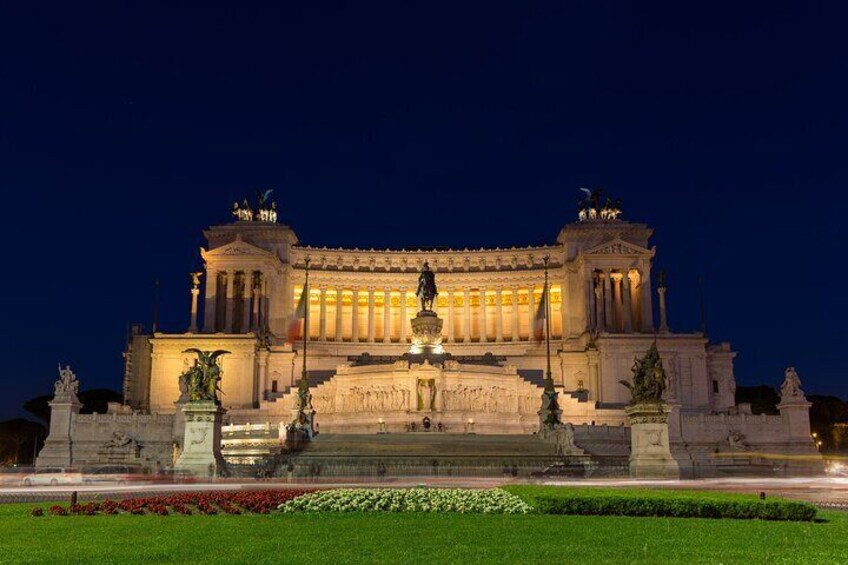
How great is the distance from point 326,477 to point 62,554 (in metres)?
26.4

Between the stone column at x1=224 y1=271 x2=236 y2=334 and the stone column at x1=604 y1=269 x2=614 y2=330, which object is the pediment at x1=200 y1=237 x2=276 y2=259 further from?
the stone column at x1=604 y1=269 x2=614 y2=330

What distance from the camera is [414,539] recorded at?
16.3 meters

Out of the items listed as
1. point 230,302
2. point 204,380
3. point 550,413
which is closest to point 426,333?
point 550,413

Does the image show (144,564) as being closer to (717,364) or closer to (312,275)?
(717,364)

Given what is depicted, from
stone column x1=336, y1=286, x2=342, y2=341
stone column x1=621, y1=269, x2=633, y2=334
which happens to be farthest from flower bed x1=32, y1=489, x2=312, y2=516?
stone column x1=336, y1=286, x2=342, y2=341

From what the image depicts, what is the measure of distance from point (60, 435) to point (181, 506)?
50.0m

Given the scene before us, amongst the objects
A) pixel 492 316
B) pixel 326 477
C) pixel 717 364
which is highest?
pixel 492 316

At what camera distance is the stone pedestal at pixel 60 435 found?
64.8 m

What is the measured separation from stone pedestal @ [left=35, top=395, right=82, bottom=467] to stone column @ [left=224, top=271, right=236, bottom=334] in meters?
39.0

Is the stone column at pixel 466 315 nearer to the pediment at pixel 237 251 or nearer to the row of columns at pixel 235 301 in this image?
the row of columns at pixel 235 301

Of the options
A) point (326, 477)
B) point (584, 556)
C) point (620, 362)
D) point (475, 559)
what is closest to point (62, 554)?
point (475, 559)

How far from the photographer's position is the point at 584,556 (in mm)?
14336

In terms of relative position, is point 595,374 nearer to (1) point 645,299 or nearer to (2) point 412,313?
(1) point 645,299

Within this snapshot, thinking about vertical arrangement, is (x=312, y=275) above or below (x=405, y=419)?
above
